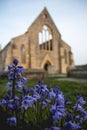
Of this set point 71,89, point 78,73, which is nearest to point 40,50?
point 78,73

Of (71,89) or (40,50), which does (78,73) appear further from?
(40,50)

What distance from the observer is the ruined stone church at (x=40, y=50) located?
120 feet

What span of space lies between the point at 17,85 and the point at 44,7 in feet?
133

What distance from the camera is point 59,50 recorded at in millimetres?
42688

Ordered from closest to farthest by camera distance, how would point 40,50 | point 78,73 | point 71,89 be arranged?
point 71,89 < point 78,73 < point 40,50

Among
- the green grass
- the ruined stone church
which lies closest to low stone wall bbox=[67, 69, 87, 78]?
the green grass

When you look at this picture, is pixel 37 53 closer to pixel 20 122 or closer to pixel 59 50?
pixel 59 50

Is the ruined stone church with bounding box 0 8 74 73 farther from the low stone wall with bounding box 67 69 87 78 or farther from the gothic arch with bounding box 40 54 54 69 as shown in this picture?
the low stone wall with bounding box 67 69 87 78

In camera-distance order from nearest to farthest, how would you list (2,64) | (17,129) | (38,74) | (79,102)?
1. (17,129)
2. (79,102)
3. (38,74)
4. (2,64)

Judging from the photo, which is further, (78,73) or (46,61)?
(46,61)

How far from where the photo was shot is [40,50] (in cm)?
3994

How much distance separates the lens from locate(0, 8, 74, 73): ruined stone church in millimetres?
36656

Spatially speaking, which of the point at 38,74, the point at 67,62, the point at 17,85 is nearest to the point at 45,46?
the point at 67,62

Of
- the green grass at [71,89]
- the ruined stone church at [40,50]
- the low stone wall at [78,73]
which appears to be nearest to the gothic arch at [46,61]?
the ruined stone church at [40,50]
